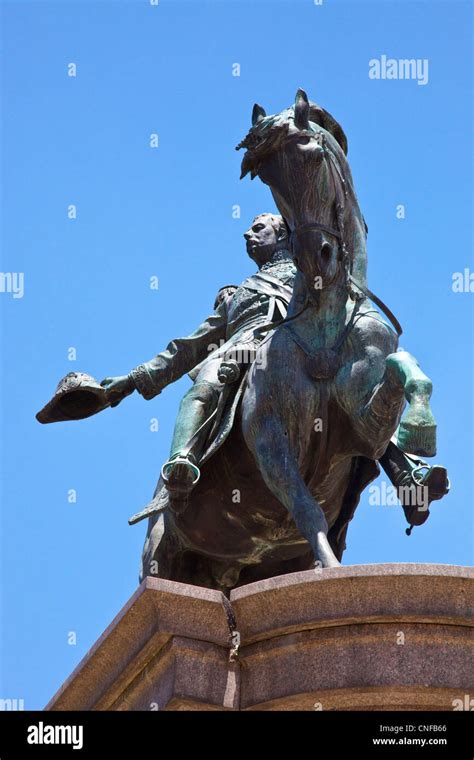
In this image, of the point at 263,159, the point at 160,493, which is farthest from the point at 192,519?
the point at 263,159

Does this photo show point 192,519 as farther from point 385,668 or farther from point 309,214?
point 385,668

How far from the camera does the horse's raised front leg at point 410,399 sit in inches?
514

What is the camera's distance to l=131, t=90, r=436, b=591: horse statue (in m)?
14.0

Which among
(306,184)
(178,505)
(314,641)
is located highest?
(306,184)

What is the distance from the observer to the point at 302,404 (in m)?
14.1

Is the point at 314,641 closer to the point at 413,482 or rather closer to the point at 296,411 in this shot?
the point at 296,411

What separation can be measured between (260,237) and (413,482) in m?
2.92

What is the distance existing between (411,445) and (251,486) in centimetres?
192

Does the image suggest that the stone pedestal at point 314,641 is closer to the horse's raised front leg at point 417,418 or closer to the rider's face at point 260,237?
the horse's raised front leg at point 417,418

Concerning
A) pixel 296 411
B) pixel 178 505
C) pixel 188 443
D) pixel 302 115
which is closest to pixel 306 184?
pixel 302 115

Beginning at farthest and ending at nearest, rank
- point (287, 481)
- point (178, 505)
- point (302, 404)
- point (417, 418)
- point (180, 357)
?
point (180, 357), point (178, 505), point (302, 404), point (287, 481), point (417, 418)

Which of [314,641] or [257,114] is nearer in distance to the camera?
[314,641]

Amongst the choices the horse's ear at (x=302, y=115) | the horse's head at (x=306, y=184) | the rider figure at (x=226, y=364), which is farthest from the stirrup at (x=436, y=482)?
the horse's ear at (x=302, y=115)

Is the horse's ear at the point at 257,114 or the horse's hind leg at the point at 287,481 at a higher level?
the horse's ear at the point at 257,114
